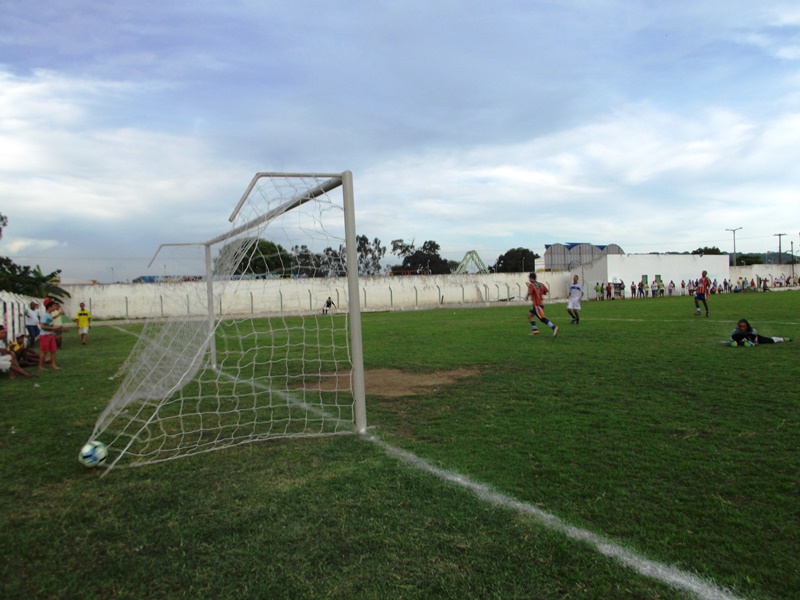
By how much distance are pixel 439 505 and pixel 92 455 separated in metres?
2.98

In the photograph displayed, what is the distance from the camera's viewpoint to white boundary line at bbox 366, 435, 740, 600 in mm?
2550

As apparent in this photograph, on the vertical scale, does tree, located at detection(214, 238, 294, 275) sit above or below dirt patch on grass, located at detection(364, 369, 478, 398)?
above

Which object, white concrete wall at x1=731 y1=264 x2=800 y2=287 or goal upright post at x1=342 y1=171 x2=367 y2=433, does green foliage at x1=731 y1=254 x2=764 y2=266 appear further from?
goal upright post at x1=342 y1=171 x2=367 y2=433

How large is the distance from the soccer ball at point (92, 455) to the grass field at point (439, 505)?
120mm

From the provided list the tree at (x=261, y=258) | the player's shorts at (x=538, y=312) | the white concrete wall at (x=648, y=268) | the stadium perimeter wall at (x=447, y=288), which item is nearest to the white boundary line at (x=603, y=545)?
the tree at (x=261, y=258)

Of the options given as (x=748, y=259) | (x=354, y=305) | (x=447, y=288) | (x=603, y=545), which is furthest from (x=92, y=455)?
(x=748, y=259)

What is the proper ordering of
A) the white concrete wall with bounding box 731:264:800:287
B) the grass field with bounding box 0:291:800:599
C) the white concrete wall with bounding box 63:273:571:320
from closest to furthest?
the grass field with bounding box 0:291:800:599
the white concrete wall with bounding box 63:273:571:320
the white concrete wall with bounding box 731:264:800:287

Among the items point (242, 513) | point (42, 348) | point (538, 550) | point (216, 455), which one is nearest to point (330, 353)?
point (42, 348)

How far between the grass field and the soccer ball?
0.12m

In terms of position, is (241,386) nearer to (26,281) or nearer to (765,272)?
(26,281)

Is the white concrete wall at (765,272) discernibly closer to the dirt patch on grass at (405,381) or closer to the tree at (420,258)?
the tree at (420,258)

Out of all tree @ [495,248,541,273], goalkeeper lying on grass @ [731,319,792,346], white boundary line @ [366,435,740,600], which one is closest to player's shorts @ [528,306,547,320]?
goalkeeper lying on grass @ [731,319,792,346]

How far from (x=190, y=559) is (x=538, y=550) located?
1.91m

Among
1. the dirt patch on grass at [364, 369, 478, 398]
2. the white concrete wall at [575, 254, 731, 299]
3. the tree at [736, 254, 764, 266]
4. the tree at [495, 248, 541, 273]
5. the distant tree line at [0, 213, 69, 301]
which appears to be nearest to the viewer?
the dirt patch on grass at [364, 369, 478, 398]
